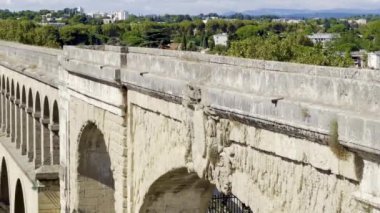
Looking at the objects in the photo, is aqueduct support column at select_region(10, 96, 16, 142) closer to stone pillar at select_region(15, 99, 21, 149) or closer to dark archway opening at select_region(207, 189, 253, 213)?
stone pillar at select_region(15, 99, 21, 149)

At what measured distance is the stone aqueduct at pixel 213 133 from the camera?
611 cm

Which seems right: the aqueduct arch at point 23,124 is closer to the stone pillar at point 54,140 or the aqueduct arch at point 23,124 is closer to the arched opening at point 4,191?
the stone pillar at point 54,140

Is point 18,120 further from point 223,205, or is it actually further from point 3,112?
point 223,205

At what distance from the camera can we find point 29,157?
24.6 metres

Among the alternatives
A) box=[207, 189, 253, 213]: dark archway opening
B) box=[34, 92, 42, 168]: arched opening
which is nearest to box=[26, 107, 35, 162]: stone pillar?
box=[34, 92, 42, 168]: arched opening

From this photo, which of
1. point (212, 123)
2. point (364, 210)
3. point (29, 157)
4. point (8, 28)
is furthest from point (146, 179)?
point (8, 28)

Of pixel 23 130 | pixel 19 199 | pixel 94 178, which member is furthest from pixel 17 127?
pixel 94 178

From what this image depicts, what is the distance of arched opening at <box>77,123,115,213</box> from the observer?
14.2 metres

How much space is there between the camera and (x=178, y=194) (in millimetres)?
10977

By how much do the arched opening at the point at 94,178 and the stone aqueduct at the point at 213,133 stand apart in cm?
2

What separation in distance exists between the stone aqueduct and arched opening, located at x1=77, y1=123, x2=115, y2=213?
2 cm

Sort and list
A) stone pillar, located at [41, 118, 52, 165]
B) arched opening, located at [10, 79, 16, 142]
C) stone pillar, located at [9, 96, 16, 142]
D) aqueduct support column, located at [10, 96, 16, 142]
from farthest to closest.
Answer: stone pillar, located at [9, 96, 16, 142]
aqueduct support column, located at [10, 96, 16, 142]
arched opening, located at [10, 79, 16, 142]
stone pillar, located at [41, 118, 52, 165]

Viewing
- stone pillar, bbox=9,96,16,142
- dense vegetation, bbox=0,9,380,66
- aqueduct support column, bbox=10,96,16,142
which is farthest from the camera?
dense vegetation, bbox=0,9,380,66

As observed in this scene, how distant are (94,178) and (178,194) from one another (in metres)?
3.80
